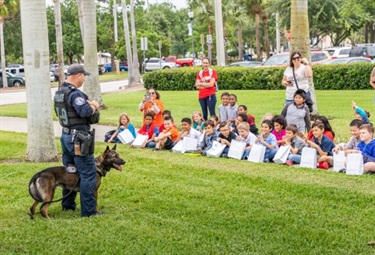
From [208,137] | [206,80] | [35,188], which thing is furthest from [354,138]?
[35,188]

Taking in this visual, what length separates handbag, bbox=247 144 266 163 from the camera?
1037 centimetres

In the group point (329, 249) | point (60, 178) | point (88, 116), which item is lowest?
point (329, 249)

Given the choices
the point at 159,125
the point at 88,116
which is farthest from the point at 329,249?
the point at 159,125

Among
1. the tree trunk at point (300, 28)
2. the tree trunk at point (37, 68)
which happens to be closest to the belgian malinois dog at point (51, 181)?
the tree trunk at point (37, 68)

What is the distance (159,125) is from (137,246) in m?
6.93

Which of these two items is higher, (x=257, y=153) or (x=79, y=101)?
(x=79, y=101)

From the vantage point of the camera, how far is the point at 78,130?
22.6 feet

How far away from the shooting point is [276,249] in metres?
5.96

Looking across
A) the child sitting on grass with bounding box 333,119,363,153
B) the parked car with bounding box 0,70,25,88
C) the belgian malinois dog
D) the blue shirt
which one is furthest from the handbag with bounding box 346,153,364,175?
the parked car with bounding box 0,70,25,88

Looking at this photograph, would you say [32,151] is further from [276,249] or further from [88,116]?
[276,249]

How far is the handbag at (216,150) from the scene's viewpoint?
434 inches

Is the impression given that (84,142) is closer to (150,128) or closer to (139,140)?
(139,140)

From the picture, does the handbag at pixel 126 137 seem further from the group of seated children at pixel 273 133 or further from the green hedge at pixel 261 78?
the green hedge at pixel 261 78

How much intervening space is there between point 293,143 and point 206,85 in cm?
397
